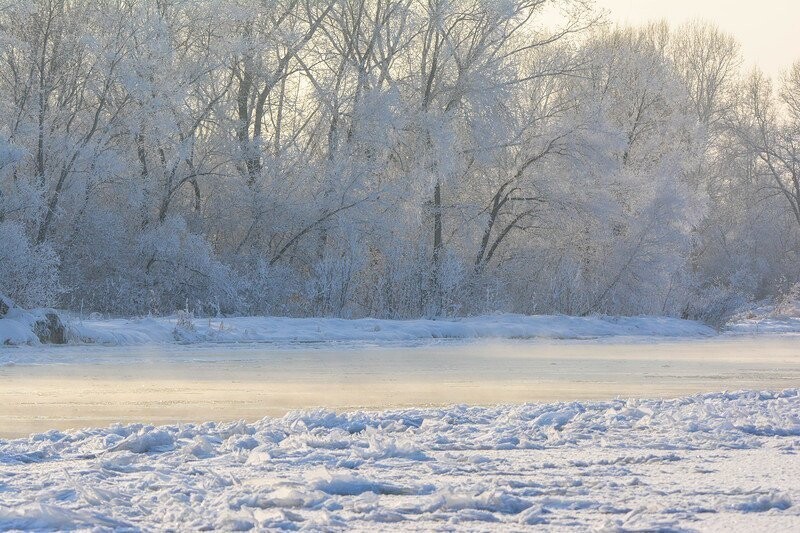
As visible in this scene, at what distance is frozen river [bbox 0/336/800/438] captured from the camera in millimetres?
8852

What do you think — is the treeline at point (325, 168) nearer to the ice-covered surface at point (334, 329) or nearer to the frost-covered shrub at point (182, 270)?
the frost-covered shrub at point (182, 270)

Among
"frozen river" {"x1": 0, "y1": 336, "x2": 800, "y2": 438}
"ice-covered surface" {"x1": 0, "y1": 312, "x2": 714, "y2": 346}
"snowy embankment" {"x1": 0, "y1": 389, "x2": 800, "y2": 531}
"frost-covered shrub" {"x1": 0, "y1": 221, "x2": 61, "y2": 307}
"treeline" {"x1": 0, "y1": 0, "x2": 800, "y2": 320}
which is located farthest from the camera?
"treeline" {"x1": 0, "y1": 0, "x2": 800, "y2": 320}

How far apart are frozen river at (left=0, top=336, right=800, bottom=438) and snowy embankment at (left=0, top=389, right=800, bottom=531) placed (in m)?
1.38

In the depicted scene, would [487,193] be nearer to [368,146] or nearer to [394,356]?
[368,146]

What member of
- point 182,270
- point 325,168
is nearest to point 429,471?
point 182,270

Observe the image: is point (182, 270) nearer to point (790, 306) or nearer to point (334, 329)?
point (334, 329)

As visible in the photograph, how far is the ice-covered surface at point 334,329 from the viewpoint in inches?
691

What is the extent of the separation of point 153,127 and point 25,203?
3328 millimetres

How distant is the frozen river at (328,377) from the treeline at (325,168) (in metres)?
7.75

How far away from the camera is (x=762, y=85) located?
51.0 m

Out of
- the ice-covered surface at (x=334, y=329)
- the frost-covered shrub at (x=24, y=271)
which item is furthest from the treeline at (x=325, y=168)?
the ice-covered surface at (x=334, y=329)

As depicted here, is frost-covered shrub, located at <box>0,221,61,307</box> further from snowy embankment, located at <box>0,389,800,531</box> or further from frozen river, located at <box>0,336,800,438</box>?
snowy embankment, located at <box>0,389,800,531</box>

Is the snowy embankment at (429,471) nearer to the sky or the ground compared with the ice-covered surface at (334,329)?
nearer to the ground

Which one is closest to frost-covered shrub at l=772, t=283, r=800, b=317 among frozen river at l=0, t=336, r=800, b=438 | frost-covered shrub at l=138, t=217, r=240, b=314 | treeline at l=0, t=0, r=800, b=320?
treeline at l=0, t=0, r=800, b=320
